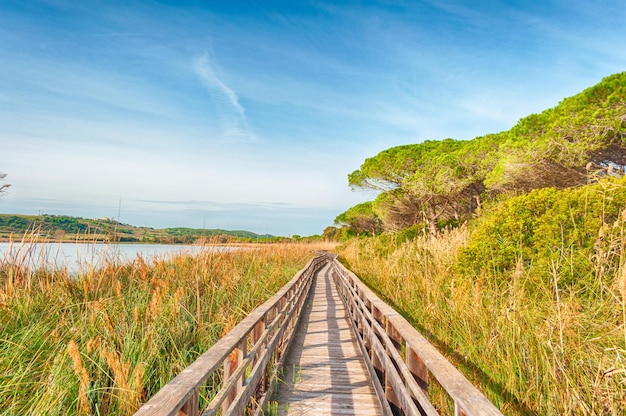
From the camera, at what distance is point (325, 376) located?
4074mm

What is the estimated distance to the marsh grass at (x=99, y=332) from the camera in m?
2.41

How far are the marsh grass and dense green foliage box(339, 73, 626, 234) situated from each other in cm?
472

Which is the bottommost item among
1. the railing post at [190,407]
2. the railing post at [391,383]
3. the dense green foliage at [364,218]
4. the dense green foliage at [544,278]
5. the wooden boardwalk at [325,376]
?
the wooden boardwalk at [325,376]

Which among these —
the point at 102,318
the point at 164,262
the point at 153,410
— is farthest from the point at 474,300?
the point at 164,262

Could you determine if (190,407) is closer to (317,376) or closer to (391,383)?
(391,383)

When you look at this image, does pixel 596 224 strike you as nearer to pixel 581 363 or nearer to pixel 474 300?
pixel 474 300

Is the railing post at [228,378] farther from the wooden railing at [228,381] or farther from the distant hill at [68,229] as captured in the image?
the distant hill at [68,229]

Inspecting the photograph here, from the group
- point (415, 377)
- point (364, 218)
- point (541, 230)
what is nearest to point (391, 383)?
point (415, 377)

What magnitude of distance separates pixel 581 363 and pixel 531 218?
3547mm

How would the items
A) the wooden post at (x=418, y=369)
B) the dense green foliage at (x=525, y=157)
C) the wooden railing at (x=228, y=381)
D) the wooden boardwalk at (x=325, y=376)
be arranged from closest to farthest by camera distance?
the wooden railing at (x=228, y=381) → the wooden post at (x=418, y=369) → the wooden boardwalk at (x=325, y=376) → the dense green foliage at (x=525, y=157)

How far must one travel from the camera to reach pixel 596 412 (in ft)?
6.75

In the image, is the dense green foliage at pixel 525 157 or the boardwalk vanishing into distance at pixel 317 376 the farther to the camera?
the dense green foliage at pixel 525 157

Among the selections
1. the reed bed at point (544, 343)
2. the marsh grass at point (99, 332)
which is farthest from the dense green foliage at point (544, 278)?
the marsh grass at point (99, 332)

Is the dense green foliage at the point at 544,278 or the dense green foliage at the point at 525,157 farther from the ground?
the dense green foliage at the point at 525,157
